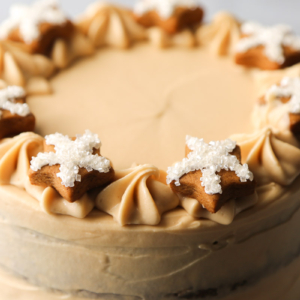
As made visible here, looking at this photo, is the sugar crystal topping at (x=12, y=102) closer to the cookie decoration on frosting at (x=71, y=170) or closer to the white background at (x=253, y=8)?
the cookie decoration on frosting at (x=71, y=170)

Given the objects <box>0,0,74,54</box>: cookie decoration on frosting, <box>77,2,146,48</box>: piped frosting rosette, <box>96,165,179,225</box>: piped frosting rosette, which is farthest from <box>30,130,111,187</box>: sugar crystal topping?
<box>77,2,146,48</box>: piped frosting rosette

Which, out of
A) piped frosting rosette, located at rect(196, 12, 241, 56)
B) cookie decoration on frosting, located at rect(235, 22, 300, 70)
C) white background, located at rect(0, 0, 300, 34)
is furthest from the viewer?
white background, located at rect(0, 0, 300, 34)

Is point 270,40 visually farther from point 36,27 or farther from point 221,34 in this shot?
point 36,27

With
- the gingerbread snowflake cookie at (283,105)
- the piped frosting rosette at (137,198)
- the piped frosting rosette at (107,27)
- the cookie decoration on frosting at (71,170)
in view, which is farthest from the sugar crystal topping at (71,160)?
the piped frosting rosette at (107,27)

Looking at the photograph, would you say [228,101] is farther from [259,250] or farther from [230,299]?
[230,299]

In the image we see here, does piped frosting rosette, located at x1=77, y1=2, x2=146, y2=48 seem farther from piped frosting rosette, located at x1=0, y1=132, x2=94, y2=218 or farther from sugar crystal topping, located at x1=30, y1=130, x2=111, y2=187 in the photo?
sugar crystal topping, located at x1=30, y1=130, x2=111, y2=187
